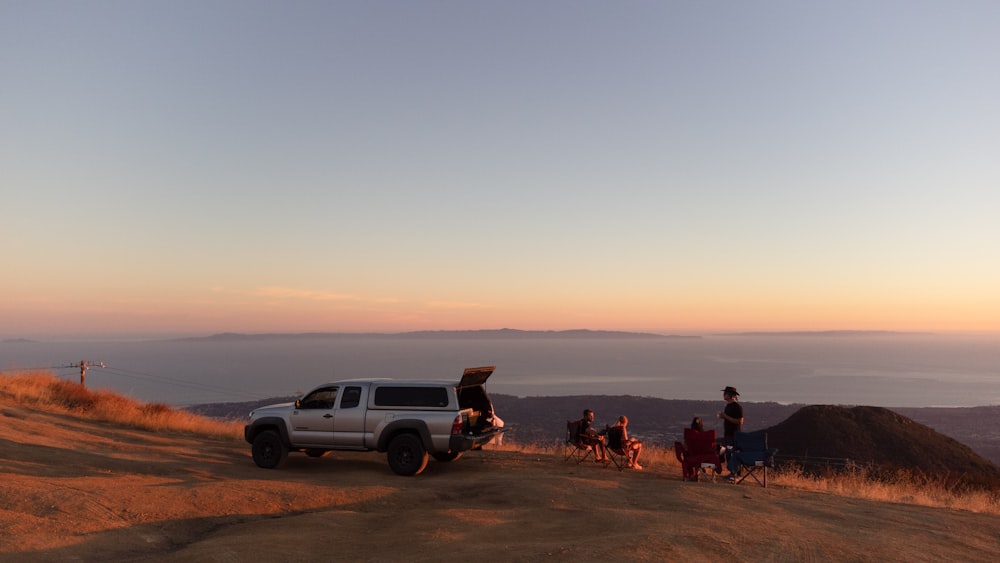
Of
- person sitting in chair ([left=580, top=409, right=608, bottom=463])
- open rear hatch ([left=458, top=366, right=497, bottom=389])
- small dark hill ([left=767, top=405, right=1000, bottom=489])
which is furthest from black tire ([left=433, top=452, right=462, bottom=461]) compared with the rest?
small dark hill ([left=767, top=405, right=1000, bottom=489])

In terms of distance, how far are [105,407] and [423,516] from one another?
17939 millimetres

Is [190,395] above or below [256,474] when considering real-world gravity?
below

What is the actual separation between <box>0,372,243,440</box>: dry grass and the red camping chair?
574 inches

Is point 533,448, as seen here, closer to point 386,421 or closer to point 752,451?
point 386,421

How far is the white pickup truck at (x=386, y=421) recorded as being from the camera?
14352 mm

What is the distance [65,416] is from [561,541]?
764 inches

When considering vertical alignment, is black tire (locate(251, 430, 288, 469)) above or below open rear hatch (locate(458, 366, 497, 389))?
below

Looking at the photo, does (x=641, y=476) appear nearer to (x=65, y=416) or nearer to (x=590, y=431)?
(x=590, y=431)

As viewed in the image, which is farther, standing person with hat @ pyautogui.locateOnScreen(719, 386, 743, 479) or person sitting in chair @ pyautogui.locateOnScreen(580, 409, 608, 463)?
person sitting in chair @ pyautogui.locateOnScreen(580, 409, 608, 463)

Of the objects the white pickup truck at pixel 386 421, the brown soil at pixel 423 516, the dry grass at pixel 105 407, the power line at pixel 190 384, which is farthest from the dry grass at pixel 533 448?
the power line at pixel 190 384

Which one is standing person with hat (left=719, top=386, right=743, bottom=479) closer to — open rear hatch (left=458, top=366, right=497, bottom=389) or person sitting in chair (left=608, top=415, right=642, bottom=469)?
person sitting in chair (left=608, top=415, right=642, bottom=469)

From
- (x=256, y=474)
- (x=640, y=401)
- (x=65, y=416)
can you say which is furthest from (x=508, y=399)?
(x=256, y=474)

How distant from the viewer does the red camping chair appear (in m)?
14.2

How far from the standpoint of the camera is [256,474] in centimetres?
1461
